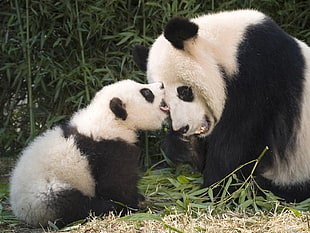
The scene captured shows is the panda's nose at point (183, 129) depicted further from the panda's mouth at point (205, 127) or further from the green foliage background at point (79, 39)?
the green foliage background at point (79, 39)

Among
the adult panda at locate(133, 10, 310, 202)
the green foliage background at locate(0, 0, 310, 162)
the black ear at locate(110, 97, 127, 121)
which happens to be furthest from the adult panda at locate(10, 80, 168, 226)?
the green foliage background at locate(0, 0, 310, 162)

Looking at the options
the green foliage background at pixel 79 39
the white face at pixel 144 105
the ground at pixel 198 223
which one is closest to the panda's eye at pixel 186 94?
the white face at pixel 144 105

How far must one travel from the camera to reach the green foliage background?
4770 mm

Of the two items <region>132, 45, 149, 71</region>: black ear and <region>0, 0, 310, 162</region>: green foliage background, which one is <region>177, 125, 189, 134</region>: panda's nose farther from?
<region>0, 0, 310, 162</region>: green foliage background

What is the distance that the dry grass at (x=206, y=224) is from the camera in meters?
2.97

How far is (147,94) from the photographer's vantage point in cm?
371

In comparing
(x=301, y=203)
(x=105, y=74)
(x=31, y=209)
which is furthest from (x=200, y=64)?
(x=105, y=74)

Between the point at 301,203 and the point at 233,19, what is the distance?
48.0 inches

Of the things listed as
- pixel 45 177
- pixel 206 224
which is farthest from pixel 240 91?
pixel 45 177

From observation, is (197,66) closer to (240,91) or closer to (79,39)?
(240,91)

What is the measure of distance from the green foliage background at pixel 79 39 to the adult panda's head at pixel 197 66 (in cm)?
108

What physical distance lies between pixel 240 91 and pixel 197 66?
30cm

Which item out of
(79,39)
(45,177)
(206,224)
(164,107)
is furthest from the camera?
(79,39)

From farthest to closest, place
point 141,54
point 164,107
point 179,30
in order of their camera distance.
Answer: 1. point 141,54
2. point 164,107
3. point 179,30
